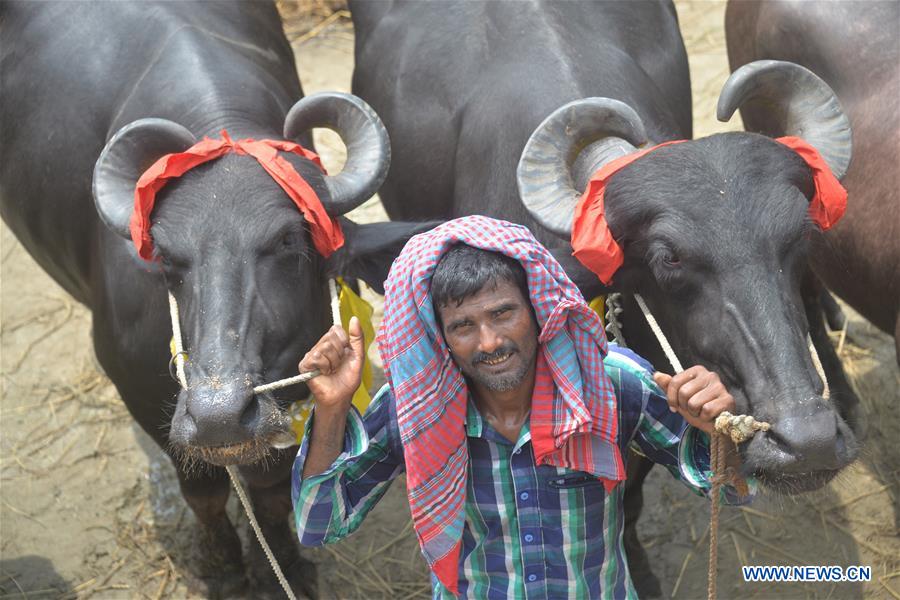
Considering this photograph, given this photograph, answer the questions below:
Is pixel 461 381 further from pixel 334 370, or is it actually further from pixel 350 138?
pixel 350 138

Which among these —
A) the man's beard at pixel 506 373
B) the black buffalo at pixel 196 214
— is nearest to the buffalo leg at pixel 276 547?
the black buffalo at pixel 196 214

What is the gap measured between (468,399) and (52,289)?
450cm

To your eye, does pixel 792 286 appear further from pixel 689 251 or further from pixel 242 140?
pixel 242 140

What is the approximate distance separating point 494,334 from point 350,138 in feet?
4.84

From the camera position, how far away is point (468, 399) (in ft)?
9.03

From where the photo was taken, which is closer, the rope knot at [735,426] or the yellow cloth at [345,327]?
the rope knot at [735,426]

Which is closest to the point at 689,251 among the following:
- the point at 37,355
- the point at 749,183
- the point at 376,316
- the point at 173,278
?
the point at 749,183

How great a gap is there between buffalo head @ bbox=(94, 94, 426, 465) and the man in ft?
1.71

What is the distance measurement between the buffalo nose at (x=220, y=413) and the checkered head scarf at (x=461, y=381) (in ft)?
2.06

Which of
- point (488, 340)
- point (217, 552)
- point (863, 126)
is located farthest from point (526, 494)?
point (863, 126)

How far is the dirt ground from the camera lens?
4586mm

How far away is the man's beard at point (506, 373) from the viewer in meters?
2.59

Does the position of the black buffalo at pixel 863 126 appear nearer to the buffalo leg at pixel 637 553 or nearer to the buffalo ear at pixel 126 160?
the buffalo leg at pixel 637 553

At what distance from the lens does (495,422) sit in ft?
8.96
